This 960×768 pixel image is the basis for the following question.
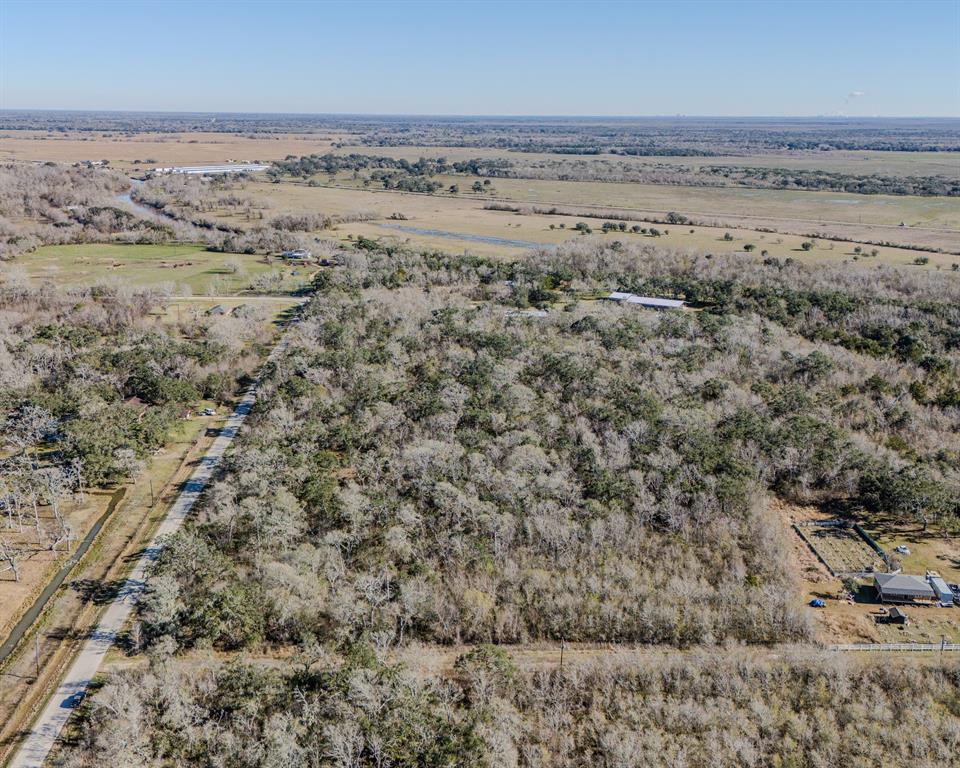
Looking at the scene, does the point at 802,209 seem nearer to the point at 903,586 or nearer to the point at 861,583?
the point at 861,583

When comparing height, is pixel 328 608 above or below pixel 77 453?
below

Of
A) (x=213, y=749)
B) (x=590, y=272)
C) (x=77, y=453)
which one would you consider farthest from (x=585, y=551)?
(x=590, y=272)

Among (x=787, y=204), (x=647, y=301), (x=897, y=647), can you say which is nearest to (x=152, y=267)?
(x=647, y=301)

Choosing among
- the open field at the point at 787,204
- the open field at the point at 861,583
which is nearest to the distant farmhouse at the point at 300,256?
the open field at the point at 787,204

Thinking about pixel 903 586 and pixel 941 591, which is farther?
pixel 941 591

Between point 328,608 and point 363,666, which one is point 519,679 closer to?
point 363,666

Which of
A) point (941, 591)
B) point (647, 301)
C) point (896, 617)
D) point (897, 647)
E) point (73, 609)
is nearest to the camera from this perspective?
point (897, 647)
